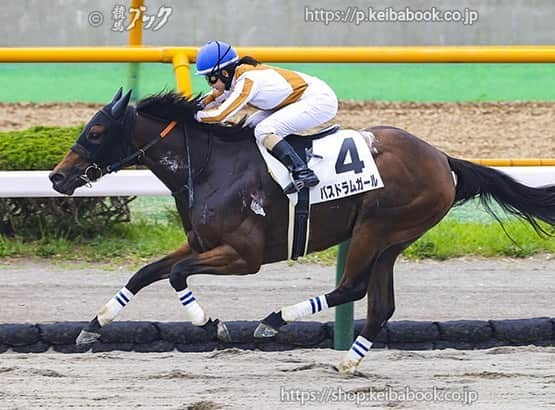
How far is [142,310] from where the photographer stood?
7918 mm

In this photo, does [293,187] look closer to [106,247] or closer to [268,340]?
[268,340]

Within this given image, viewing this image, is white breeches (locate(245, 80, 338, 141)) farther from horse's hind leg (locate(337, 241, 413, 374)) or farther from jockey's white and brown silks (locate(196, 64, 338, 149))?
horse's hind leg (locate(337, 241, 413, 374))

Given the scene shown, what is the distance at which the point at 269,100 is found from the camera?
622cm

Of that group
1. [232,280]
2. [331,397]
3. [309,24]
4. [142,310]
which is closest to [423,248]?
[232,280]

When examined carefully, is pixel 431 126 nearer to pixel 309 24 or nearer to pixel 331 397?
pixel 309 24

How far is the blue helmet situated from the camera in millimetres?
6176

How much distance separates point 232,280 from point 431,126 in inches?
179

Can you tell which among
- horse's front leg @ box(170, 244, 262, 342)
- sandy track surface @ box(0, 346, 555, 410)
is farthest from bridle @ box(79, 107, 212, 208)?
sandy track surface @ box(0, 346, 555, 410)

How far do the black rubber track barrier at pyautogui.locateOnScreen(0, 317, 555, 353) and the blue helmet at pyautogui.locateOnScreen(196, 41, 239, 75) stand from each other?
154 centimetres

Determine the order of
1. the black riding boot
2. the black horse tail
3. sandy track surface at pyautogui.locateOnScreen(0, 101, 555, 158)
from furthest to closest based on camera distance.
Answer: sandy track surface at pyautogui.locateOnScreen(0, 101, 555, 158) → the black horse tail → the black riding boot

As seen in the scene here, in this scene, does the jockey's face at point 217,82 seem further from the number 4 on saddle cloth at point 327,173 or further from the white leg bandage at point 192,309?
the white leg bandage at point 192,309

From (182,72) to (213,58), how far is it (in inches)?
109

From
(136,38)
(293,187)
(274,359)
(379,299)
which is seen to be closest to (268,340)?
(274,359)

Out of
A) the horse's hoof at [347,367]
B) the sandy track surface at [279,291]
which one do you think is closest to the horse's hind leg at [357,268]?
the horse's hoof at [347,367]
